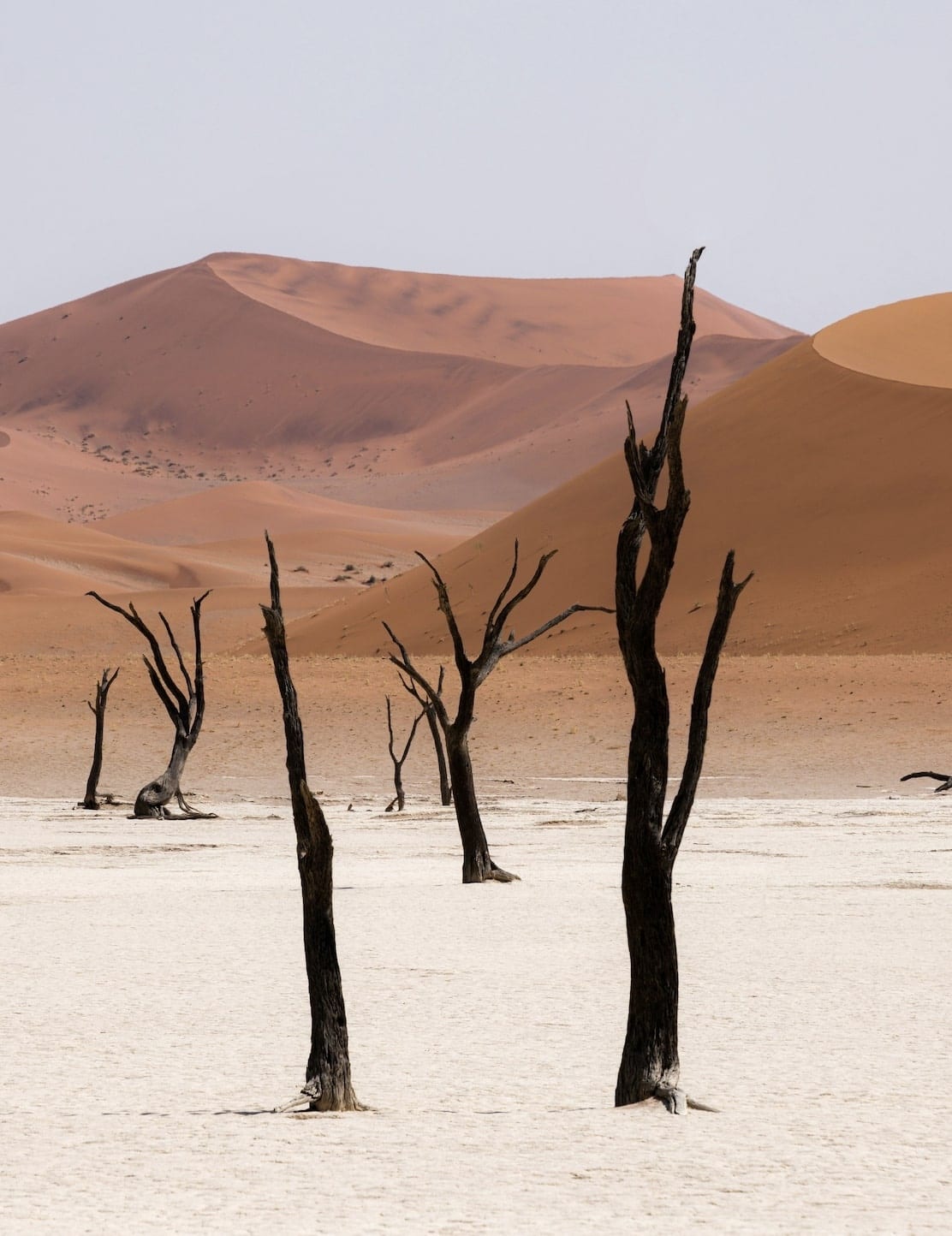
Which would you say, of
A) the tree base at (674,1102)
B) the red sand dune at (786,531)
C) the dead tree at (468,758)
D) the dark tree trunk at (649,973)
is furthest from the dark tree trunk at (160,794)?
the red sand dune at (786,531)

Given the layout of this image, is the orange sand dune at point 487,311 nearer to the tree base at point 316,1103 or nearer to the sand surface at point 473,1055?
the sand surface at point 473,1055

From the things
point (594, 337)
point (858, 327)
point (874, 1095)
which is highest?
point (594, 337)

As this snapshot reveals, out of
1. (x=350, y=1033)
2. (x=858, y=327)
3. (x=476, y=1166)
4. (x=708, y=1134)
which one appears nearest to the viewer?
(x=476, y=1166)

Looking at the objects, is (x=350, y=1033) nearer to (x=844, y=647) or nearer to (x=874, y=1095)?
(x=874, y=1095)

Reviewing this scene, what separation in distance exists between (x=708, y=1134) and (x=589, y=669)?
2981 cm

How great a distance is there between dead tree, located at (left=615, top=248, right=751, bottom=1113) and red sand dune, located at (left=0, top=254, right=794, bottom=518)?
104551 mm

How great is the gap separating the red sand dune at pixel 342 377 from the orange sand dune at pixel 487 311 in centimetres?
30

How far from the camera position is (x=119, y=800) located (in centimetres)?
2494

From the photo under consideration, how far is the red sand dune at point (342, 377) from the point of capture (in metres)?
121

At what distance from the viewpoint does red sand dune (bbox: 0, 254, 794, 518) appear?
12100 centimetres

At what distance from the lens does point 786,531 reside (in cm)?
4847

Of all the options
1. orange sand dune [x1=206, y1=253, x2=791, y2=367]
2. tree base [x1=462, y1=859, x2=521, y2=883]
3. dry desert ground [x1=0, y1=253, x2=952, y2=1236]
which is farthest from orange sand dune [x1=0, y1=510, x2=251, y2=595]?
orange sand dune [x1=206, y1=253, x2=791, y2=367]

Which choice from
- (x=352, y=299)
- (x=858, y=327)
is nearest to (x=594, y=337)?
(x=352, y=299)

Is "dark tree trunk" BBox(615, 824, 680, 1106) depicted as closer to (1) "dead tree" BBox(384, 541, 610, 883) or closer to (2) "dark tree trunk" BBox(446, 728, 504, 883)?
(1) "dead tree" BBox(384, 541, 610, 883)
